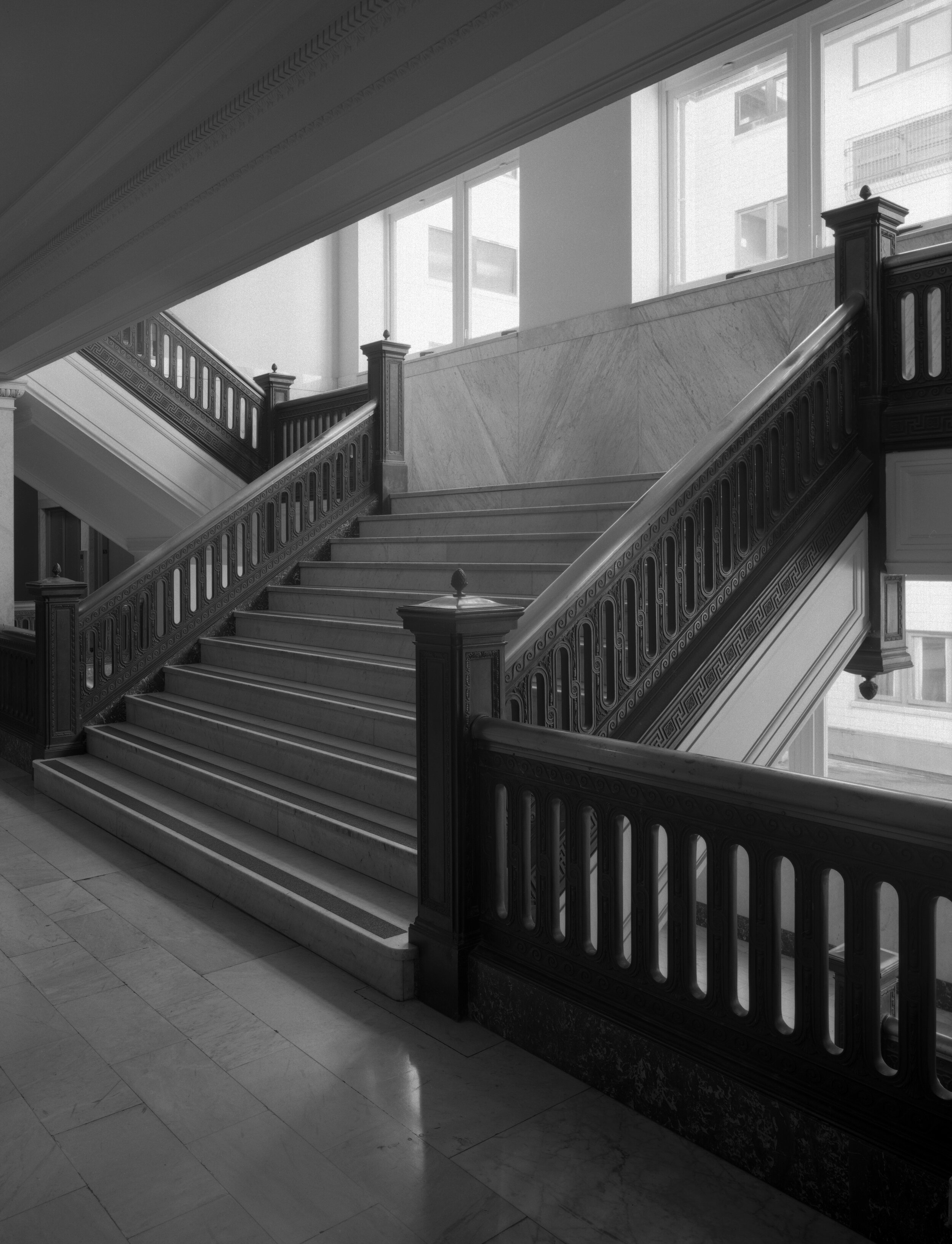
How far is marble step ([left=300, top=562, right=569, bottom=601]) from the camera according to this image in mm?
6094

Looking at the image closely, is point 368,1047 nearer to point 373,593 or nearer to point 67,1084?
point 67,1084

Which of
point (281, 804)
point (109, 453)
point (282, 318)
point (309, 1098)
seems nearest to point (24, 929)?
point (281, 804)

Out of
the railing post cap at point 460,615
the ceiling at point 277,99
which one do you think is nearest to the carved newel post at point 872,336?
the ceiling at point 277,99

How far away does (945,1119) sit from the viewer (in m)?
2.30

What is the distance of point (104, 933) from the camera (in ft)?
14.3

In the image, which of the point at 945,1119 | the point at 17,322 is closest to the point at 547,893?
the point at 945,1119

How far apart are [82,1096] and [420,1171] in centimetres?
107

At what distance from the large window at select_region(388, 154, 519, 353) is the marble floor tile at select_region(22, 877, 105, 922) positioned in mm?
7119

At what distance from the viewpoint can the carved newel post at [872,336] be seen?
5355 mm

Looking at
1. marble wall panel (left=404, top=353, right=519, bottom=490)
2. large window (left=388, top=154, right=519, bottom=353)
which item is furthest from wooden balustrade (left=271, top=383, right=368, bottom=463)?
large window (left=388, top=154, right=519, bottom=353)

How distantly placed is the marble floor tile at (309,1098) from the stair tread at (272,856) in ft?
2.20

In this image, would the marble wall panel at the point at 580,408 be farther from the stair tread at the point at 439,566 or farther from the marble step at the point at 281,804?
the marble step at the point at 281,804

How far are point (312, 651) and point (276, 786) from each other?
1.50m

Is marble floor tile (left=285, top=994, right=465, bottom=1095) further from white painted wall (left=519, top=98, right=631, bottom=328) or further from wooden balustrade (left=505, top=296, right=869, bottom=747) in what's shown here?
white painted wall (left=519, top=98, right=631, bottom=328)
